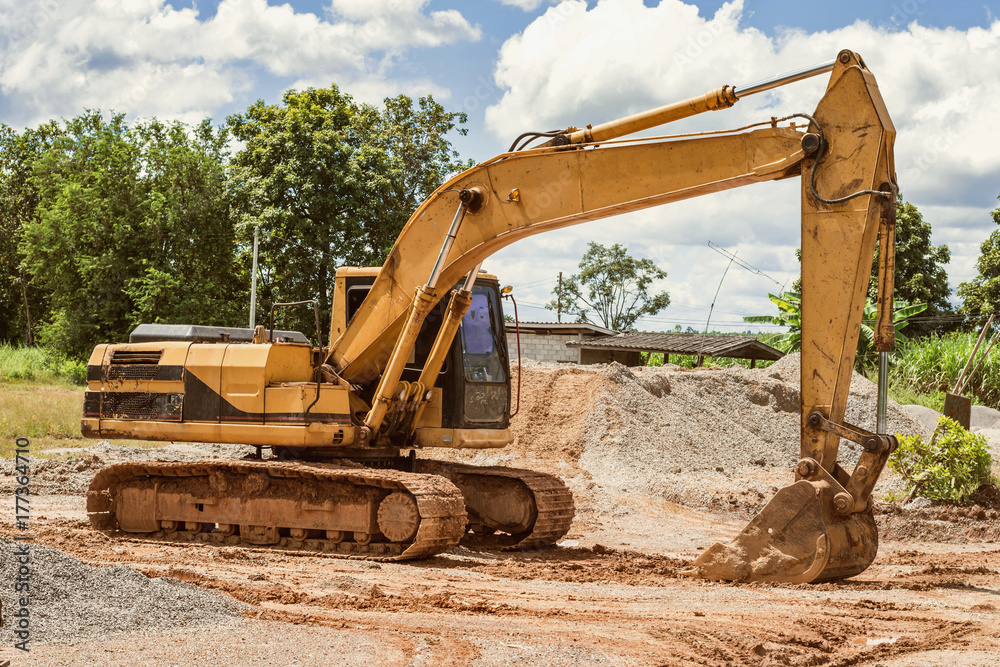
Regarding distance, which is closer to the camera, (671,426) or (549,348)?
(671,426)

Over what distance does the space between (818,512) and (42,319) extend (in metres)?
46.7

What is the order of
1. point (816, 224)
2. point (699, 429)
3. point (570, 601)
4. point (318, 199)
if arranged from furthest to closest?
1. point (318, 199)
2. point (699, 429)
3. point (816, 224)
4. point (570, 601)

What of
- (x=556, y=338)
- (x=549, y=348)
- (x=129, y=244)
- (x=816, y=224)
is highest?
(x=129, y=244)

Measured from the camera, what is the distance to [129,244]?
34469 millimetres

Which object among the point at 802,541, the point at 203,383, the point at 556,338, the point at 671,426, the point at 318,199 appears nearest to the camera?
the point at 802,541

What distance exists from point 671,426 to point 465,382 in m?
10.8

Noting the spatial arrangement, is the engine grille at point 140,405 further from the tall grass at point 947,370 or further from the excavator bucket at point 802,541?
the tall grass at point 947,370

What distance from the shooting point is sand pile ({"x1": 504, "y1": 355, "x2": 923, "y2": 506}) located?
16.8m

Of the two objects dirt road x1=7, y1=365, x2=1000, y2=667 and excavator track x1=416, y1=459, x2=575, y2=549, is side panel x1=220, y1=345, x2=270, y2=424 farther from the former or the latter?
excavator track x1=416, y1=459, x2=575, y2=549

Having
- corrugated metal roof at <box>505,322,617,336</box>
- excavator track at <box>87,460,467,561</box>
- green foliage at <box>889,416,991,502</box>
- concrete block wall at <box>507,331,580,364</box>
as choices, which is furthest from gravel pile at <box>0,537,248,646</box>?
corrugated metal roof at <box>505,322,617,336</box>

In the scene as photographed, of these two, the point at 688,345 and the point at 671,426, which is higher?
the point at 688,345

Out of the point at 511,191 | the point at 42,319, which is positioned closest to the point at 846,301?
the point at 511,191

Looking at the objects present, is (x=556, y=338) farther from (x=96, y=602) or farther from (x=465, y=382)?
(x=96, y=602)

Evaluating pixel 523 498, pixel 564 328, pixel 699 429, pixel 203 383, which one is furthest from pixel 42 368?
pixel 523 498
